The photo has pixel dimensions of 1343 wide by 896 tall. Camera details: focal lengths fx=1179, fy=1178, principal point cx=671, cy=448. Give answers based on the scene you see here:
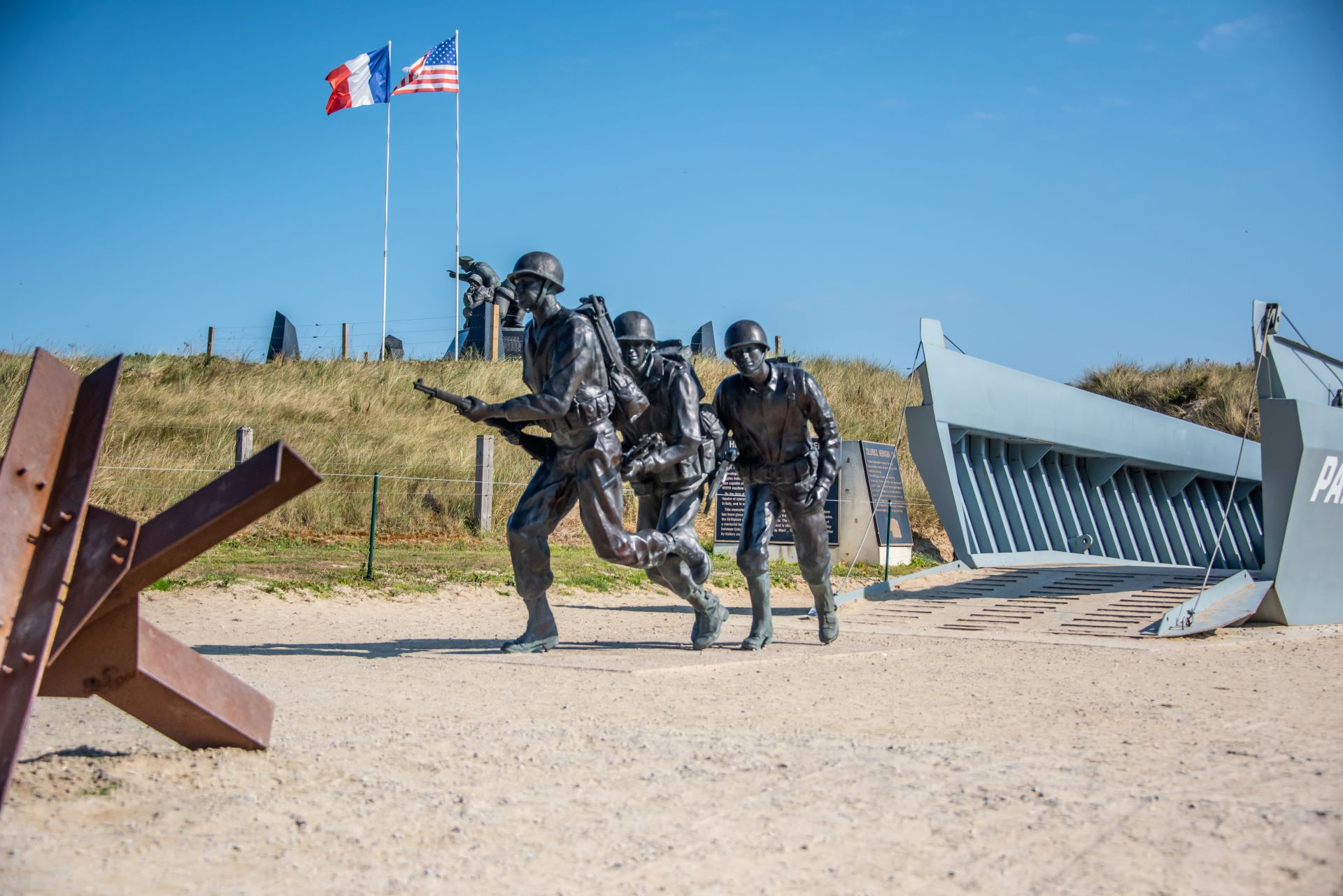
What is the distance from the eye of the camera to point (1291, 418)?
445 inches

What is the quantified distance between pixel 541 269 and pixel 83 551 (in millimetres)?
4169

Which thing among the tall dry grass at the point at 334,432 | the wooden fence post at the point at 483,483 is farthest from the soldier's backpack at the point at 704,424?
the wooden fence post at the point at 483,483

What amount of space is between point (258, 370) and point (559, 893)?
2451 cm

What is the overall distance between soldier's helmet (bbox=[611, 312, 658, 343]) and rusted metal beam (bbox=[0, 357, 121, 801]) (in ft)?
15.8

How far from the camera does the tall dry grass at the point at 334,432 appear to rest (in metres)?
17.0

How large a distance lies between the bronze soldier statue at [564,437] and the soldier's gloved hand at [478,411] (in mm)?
20

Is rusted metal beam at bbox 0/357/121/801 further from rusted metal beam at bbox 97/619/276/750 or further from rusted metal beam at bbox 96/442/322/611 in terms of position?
rusted metal beam at bbox 97/619/276/750

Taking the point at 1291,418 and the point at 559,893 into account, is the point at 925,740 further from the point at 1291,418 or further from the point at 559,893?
the point at 1291,418

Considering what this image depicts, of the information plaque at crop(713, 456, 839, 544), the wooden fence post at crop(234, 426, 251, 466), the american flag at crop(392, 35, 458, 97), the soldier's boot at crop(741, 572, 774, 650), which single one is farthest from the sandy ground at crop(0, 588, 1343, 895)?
the american flag at crop(392, 35, 458, 97)

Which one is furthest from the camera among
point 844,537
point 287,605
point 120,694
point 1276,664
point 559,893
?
point 844,537

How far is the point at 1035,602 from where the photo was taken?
39.0ft

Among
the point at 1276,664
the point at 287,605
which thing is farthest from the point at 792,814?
the point at 287,605

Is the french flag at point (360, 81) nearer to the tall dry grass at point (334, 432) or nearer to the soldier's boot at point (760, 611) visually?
the tall dry grass at point (334, 432)

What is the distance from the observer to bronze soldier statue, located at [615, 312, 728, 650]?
309 inches
